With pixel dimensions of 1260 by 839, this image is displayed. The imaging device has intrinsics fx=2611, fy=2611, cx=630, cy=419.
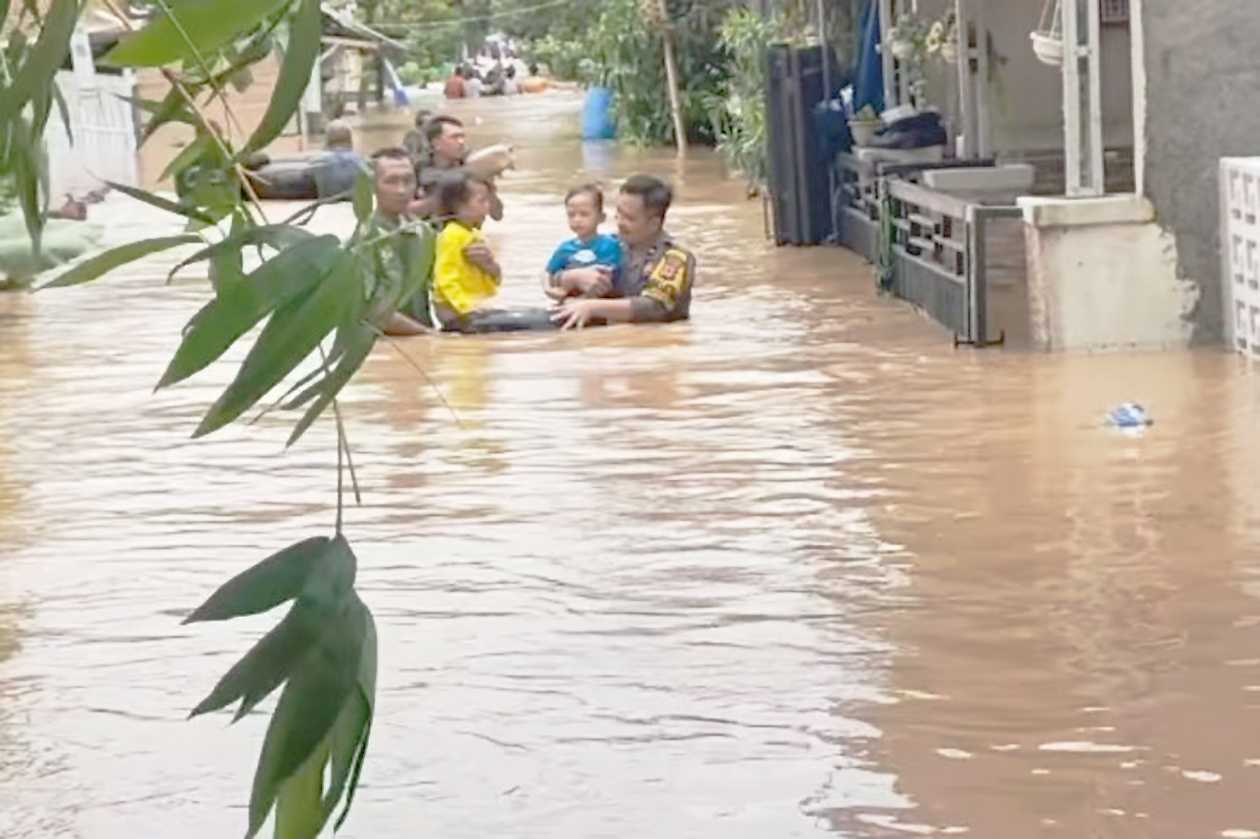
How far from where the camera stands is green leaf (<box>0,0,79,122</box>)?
5.60 ft

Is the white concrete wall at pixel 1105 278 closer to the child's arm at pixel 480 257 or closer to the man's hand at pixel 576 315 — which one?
the man's hand at pixel 576 315

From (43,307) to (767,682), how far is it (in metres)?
11.1

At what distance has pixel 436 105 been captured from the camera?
6594 centimetres

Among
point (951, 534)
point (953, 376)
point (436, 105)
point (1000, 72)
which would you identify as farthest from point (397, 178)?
point (436, 105)

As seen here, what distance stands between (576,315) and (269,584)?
1235 cm

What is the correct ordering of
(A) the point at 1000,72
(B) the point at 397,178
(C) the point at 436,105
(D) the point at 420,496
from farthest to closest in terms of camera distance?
(C) the point at 436,105, (A) the point at 1000,72, (B) the point at 397,178, (D) the point at 420,496

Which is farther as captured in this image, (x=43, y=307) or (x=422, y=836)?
(x=43, y=307)

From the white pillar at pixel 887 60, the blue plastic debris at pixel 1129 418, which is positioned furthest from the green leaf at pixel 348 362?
the white pillar at pixel 887 60

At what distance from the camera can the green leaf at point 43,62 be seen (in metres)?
1.71

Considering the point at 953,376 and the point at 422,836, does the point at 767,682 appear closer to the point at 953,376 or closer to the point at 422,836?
the point at 422,836

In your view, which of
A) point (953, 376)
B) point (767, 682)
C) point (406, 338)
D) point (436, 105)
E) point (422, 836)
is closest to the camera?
point (422, 836)

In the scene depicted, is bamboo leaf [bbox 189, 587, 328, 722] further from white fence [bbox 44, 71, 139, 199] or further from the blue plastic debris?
white fence [bbox 44, 71, 139, 199]

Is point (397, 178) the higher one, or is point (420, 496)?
point (397, 178)

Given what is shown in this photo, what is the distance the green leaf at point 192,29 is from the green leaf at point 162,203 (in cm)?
20
